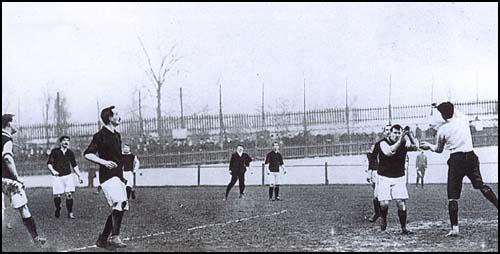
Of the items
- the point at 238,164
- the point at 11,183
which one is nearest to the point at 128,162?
the point at 238,164

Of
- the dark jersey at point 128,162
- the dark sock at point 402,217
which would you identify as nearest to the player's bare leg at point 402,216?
the dark sock at point 402,217

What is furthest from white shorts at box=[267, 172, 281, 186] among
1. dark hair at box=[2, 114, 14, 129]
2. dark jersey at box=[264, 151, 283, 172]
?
dark hair at box=[2, 114, 14, 129]

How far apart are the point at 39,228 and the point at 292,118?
20777 mm

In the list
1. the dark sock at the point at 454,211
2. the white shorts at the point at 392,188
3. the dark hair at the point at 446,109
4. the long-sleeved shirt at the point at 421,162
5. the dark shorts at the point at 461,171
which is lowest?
the long-sleeved shirt at the point at 421,162

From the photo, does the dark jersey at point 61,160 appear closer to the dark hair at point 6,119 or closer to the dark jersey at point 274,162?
the dark hair at point 6,119

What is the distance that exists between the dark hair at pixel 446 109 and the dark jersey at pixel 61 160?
8275 mm

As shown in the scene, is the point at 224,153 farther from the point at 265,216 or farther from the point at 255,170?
the point at 265,216

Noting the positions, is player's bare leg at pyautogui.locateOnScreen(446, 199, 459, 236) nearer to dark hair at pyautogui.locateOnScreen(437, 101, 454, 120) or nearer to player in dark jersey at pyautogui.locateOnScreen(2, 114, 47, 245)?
dark hair at pyautogui.locateOnScreen(437, 101, 454, 120)

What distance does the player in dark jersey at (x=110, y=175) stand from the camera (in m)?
8.92

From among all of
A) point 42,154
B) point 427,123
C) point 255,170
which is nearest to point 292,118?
point 255,170

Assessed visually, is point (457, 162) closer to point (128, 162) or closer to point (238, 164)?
point (238, 164)

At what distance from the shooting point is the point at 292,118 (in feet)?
105

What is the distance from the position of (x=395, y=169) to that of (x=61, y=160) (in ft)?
25.5

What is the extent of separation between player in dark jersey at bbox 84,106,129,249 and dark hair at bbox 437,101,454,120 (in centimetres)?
484
